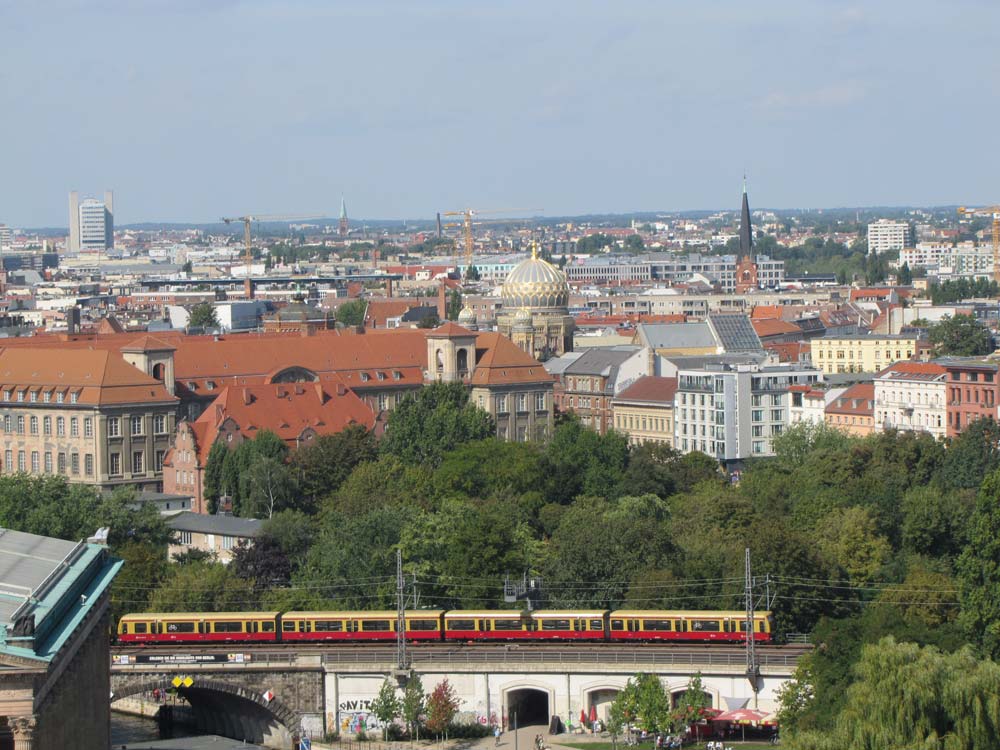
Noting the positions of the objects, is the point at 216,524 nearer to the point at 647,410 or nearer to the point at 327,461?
the point at 327,461

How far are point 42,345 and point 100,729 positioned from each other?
274 feet

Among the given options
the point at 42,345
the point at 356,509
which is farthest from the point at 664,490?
the point at 42,345

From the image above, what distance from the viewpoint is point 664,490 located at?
361ft

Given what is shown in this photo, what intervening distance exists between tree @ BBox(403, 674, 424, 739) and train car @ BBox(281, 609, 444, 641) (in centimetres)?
338

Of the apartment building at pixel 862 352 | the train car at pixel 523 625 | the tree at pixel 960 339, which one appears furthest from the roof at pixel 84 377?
the apartment building at pixel 862 352

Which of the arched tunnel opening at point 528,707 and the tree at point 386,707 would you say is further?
the arched tunnel opening at point 528,707

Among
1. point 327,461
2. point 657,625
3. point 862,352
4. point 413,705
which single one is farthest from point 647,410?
point 413,705

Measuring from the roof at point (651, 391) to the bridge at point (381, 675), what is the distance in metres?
66.4

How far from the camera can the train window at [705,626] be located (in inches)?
3007

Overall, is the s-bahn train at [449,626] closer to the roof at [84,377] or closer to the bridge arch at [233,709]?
the bridge arch at [233,709]

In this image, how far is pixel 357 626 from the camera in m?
79.2

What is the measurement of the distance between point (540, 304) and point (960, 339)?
1197 inches

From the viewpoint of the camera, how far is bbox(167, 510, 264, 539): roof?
10169cm

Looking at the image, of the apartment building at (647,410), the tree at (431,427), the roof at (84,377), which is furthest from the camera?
the apartment building at (647,410)
